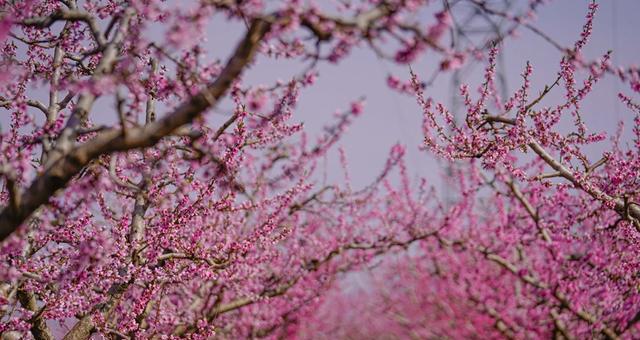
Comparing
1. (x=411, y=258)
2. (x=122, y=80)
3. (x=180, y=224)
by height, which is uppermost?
(x=411, y=258)

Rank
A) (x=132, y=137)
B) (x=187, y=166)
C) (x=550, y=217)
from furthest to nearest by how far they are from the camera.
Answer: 1. (x=550, y=217)
2. (x=187, y=166)
3. (x=132, y=137)

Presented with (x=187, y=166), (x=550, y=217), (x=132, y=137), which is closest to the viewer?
(x=132, y=137)

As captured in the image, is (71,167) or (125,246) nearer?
(71,167)

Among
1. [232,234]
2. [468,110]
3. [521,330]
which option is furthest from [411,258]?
[468,110]

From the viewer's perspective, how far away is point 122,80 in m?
2.36

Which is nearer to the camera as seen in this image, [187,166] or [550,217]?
[187,166]

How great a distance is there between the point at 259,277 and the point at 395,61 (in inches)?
264

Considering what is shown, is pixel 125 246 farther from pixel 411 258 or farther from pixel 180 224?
pixel 411 258

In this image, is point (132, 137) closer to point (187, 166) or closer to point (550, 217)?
point (187, 166)

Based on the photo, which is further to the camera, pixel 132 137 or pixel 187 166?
pixel 187 166

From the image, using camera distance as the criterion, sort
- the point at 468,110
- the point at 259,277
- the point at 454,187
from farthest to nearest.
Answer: the point at 454,187 < the point at 259,277 < the point at 468,110

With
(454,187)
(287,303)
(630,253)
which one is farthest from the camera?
(287,303)

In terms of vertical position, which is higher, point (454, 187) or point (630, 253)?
point (454, 187)

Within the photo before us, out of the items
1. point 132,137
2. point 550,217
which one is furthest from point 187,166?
point 550,217
